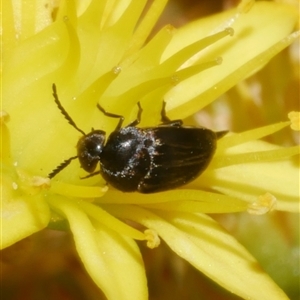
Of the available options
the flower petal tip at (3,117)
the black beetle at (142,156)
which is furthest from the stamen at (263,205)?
the flower petal tip at (3,117)

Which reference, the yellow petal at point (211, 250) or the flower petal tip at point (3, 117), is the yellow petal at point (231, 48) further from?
the flower petal tip at point (3, 117)

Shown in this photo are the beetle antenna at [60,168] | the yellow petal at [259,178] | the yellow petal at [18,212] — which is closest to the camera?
the yellow petal at [18,212]

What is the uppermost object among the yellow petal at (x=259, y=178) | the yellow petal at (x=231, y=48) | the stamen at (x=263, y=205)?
the yellow petal at (x=231, y=48)

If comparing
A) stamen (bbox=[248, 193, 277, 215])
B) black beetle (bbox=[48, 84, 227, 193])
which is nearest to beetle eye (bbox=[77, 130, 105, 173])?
black beetle (bbox=[48, 84, 227, 193])

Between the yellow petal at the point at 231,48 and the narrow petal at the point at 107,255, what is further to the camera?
the yellow petal at the point at 231,48

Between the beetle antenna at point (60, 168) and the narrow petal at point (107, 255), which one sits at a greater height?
the beetle antenna at point (60, 168)

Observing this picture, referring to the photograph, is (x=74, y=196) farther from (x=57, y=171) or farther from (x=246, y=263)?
(x=246, y=263)

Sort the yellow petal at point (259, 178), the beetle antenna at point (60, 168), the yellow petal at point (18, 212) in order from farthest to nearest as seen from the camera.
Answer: the yellow petal at point (259, 178)
the beetle antenna at point (60, 168)
the yellow petal at point (18, 212)
